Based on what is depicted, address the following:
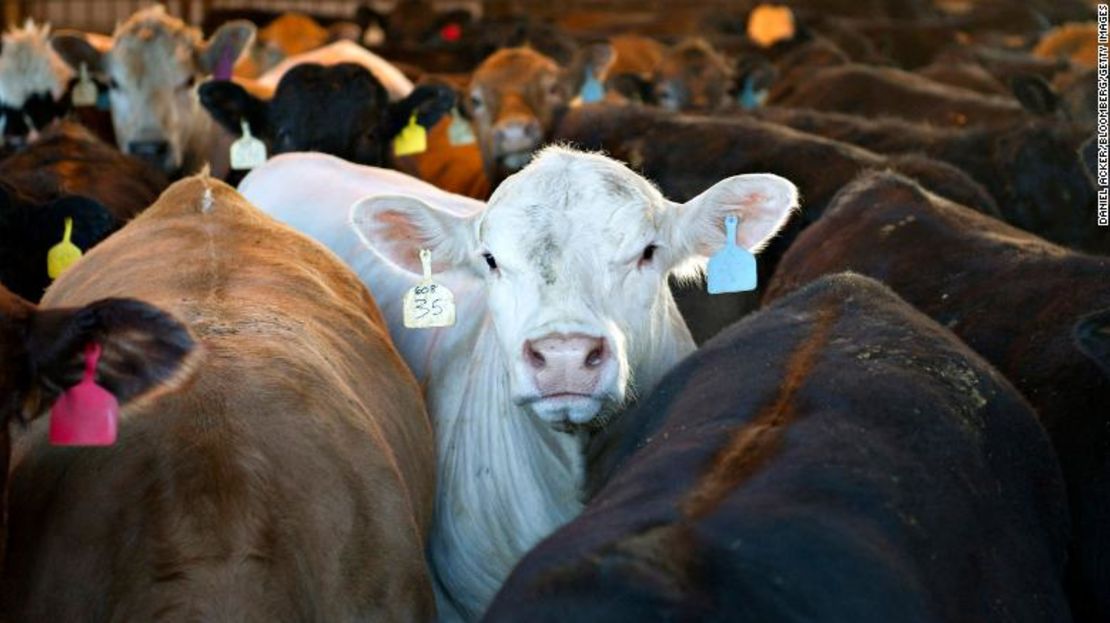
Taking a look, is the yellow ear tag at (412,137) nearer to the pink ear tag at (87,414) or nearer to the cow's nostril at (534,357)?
the cow's nostril at (534,357)

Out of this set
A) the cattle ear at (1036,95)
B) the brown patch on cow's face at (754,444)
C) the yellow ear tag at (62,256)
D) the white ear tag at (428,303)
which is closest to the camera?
the brown patch on cow's face at (754,444)

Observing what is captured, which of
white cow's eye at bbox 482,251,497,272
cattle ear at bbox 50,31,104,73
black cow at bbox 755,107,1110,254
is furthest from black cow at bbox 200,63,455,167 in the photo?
white cow's eye at bbox 482,251,497,272

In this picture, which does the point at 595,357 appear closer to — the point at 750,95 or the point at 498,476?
the point at 498,476

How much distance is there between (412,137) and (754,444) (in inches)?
195

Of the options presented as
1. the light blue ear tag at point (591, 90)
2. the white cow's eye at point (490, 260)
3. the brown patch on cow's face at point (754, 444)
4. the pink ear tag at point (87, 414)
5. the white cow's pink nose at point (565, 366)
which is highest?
the brown patch on cow's face at point (754, 444)

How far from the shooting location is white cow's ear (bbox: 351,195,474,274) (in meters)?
4.49

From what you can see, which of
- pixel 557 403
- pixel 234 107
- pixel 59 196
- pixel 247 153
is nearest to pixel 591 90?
pixel 234 107

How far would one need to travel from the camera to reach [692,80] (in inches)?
481

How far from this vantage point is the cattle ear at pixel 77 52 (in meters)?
9.98

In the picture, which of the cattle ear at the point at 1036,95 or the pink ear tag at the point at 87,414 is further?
the cattle ear at the point at 1036,95

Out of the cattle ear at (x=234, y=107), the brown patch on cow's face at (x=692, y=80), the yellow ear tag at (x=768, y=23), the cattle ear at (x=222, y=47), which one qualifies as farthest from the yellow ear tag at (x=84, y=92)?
the yellow ear tag at (x=768, y=23)

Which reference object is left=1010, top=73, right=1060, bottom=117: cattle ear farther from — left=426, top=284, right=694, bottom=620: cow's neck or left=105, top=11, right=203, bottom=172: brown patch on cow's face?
left=426, top=284, right=694, bottom=620: cow's neck

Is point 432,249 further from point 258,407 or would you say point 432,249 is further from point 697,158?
point 697,158

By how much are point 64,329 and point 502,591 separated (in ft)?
3.42
